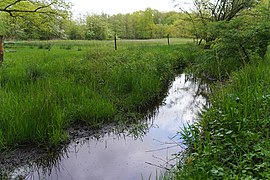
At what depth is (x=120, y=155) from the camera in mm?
4191

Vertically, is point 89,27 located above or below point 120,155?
above

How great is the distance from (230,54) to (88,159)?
5.78m

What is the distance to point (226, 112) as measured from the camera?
12.8 feet

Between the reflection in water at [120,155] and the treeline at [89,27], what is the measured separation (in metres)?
6.41

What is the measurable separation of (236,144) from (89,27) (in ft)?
119

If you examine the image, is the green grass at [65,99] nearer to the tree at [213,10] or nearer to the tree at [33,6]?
the tree at [33,6]

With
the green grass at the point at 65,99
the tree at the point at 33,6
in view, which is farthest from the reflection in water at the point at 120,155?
the tree at the point at 33,6

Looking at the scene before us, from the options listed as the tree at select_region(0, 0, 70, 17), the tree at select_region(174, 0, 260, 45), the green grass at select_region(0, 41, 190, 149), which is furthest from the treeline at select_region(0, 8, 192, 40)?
the green grass at select_region(0, 41, 190, 149)

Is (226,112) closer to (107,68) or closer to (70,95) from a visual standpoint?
(70,95)

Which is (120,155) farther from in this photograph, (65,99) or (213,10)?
(213,10)

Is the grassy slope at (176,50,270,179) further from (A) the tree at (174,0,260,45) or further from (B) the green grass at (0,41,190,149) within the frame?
(A) the tree at (174,0,260,45)

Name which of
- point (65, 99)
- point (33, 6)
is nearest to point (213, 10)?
point (33, 6)

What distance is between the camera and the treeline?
35.8 ft

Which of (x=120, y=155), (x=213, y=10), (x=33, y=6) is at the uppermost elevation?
(x=213, y=10)
